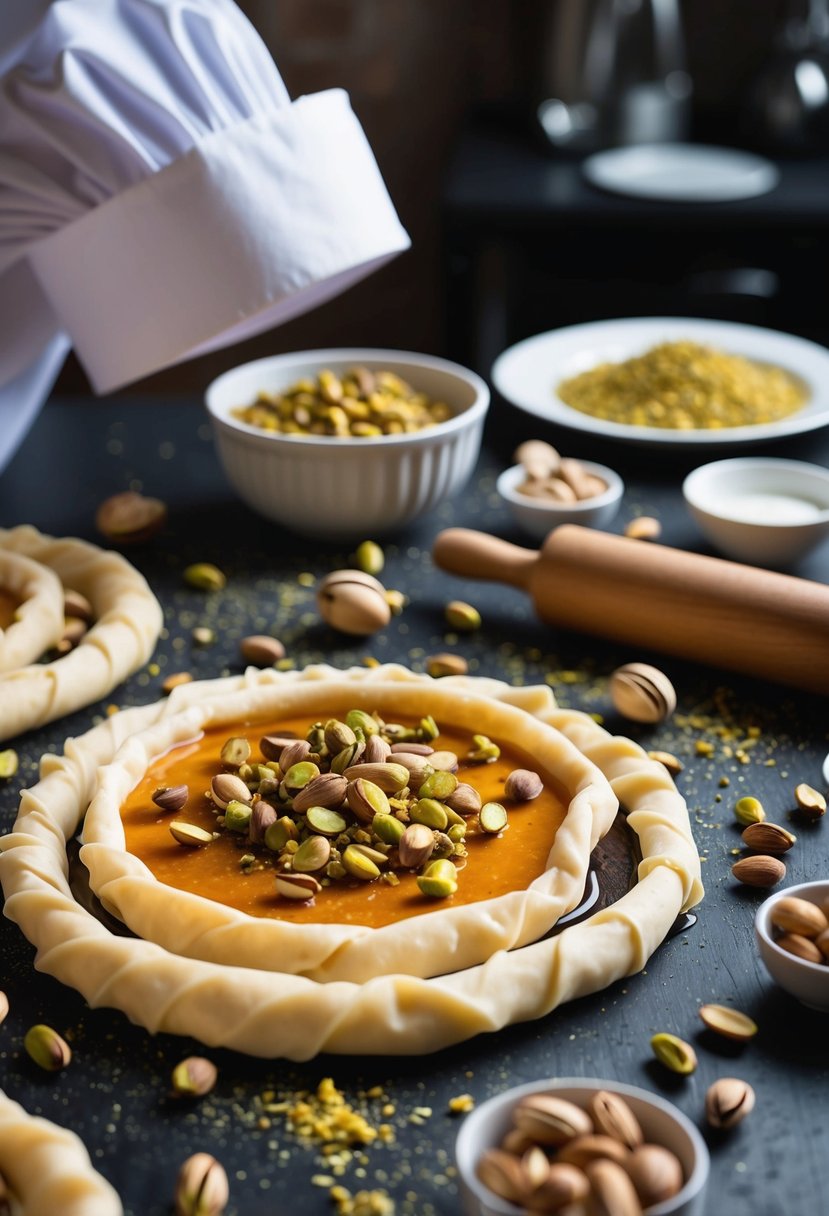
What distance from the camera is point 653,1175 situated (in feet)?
Result: 2.53

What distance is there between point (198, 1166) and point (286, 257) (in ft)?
3.06

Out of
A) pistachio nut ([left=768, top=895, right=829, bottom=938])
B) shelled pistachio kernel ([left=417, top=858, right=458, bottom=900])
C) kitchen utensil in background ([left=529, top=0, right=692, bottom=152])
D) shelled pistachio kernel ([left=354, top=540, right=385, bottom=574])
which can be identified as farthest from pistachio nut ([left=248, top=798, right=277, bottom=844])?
kitchen utensil in background ([left=529, top=0, right=692, bottom=152])

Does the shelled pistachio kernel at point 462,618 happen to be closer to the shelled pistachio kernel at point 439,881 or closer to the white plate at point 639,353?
the white plate at point 639,353

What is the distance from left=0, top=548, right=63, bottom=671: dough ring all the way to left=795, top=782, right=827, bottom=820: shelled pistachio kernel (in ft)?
2.56

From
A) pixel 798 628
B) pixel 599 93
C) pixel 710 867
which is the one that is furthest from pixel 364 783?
pixel 599 93

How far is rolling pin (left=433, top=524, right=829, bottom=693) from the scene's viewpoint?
1.40 meters

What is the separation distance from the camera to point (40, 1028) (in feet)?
3.11

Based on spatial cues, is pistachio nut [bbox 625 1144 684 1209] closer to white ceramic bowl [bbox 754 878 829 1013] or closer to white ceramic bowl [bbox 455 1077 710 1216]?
white ceramic bowl [bbox 455 1077 710 1216]

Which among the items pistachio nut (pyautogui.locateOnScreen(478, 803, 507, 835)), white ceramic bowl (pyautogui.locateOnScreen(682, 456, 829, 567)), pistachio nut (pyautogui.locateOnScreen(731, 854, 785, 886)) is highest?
pistachio nut (pyautogui.locateOnScreen(478, 803, 507, 835))

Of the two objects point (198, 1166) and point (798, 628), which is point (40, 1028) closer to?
point (198, 1166)

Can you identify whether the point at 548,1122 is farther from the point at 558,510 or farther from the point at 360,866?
the point at 558,510

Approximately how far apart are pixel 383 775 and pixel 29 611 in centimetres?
52

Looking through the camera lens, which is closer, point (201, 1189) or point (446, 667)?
point (201, 1189)

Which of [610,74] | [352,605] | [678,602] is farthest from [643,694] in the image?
[610,74]
